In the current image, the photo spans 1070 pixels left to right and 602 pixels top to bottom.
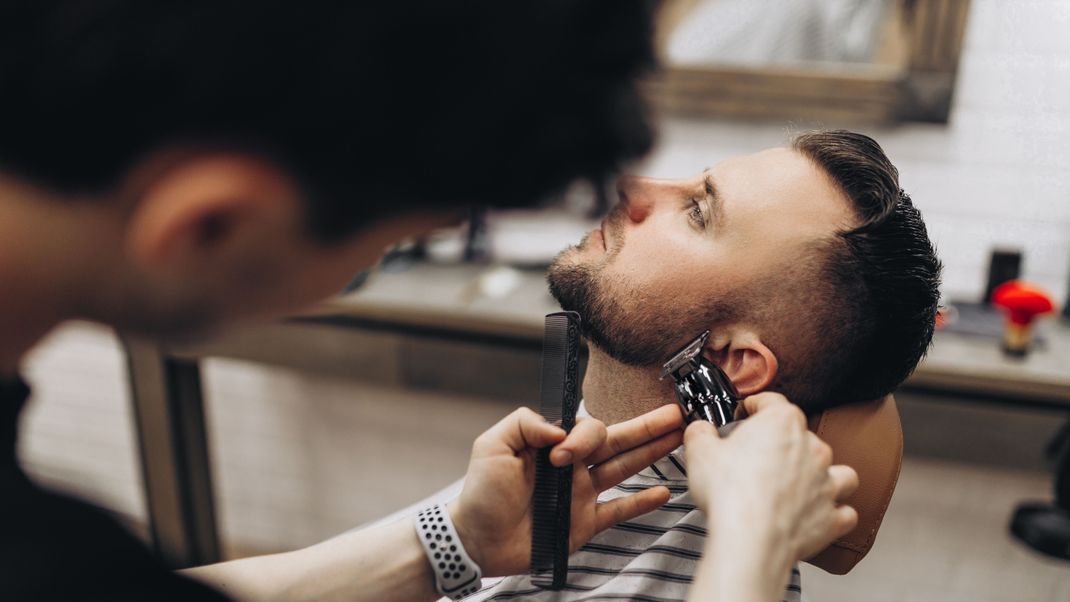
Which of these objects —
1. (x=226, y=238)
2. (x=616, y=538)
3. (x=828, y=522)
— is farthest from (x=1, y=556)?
(x=616, y=538)

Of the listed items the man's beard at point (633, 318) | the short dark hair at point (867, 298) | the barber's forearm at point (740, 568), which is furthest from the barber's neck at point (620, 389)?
the barber's forearm at point (740, 568)

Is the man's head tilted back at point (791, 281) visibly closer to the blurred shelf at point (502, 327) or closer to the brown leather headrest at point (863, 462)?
the brown leather headrest at point (863, 462)

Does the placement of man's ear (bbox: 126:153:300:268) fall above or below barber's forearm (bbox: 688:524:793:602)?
above

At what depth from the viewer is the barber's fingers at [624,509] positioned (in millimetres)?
1153

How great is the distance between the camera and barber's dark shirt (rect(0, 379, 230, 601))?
0.55m

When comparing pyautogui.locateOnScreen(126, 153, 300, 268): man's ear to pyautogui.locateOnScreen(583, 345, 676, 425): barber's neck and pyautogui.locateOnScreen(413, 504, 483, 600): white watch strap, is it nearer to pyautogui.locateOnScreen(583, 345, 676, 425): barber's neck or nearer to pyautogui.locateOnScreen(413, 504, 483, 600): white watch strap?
pyautogui.locateOnScreen(413, 504, 483, 600): white watch strap

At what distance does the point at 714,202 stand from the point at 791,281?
0.18 metres

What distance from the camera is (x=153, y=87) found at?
44cm

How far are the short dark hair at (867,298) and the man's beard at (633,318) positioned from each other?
16 cm

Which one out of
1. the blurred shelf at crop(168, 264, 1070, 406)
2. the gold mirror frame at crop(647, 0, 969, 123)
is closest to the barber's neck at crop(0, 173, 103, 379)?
the blurred shelf at crop(168, 264, 1070, 406)

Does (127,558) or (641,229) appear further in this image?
(641,229)

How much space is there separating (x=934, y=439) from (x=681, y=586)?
142 cm

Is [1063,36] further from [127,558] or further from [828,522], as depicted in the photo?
[127,558]

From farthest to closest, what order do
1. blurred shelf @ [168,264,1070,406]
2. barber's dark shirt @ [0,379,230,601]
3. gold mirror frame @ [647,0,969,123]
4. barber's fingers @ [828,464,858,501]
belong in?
gold mirror frame @ [647,0,969,123]
blurred shelf @ [168,264,1070,406]
barber's fingers @ [828,464,858,501]
barber's dark shirt @ [0,379,230,601]
